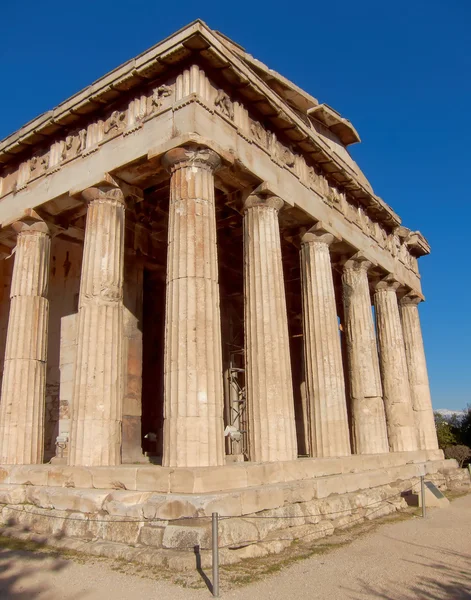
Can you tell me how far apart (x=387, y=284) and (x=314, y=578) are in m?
15.0

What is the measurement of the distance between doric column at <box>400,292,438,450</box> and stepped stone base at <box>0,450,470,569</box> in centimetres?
986

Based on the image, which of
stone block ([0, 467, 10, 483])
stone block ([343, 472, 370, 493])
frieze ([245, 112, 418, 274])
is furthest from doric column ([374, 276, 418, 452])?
stone block ([0, 467, 10, 483])

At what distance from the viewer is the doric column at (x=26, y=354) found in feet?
43.0

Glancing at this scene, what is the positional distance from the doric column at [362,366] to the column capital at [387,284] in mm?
2178

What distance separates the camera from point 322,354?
48.3 ft

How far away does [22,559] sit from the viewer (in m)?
8.12

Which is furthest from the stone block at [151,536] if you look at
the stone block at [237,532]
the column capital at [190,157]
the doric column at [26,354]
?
the column capital at [190,157]

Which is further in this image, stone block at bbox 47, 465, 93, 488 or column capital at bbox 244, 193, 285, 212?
column capital at bbox 244, 193, 285, 212

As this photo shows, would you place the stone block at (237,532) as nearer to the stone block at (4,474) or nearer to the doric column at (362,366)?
the stone block at (4,474)

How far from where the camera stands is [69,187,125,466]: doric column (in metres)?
11.3

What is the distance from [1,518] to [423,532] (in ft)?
27.0

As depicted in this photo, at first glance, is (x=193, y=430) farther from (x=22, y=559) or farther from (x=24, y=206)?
(x=24, y=206)

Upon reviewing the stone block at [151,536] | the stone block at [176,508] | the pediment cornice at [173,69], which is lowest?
the stone block at [151,536]

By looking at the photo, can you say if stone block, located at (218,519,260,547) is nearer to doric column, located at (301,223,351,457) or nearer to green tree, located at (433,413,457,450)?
doric column, located at (301,223,351,457)
